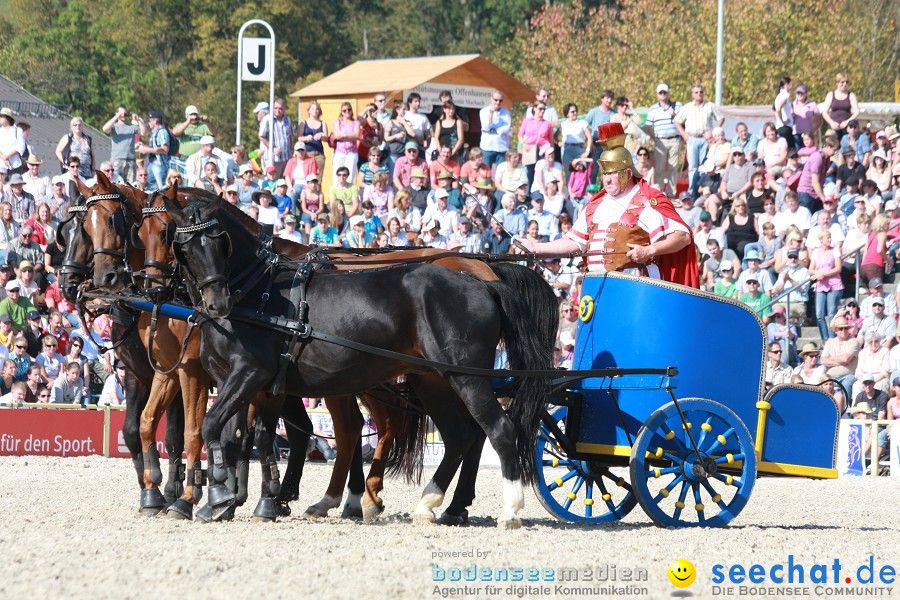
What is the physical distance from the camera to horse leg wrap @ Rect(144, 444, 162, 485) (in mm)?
8711

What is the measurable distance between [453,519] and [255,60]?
16.2 metres

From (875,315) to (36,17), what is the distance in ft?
161

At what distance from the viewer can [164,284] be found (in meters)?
8.32

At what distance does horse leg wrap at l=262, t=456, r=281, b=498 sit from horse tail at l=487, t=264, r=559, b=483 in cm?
157

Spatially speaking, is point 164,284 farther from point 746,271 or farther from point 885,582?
point 746,271

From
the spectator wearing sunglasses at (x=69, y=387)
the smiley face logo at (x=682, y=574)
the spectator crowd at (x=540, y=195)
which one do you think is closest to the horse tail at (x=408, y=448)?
the smiley face logo at (x=682, y=574)

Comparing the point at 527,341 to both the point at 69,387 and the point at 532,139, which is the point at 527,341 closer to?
the point at 69,387

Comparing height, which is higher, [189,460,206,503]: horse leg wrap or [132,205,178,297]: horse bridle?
[132,205,178,297]: horse bridle

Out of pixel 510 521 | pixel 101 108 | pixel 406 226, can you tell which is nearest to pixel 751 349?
pixel 510 521

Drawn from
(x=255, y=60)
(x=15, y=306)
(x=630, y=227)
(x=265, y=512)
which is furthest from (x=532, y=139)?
(x=265, y=512)

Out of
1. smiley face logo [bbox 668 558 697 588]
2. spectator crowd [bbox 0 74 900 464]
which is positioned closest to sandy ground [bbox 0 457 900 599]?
smiley face logo [bbox 668 558 697 588]

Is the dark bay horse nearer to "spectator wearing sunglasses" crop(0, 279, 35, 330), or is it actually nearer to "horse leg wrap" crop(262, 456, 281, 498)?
"horse leg wrap" crop(262, 456, 281, 498)

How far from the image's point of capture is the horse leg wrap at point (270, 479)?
847 centimetres

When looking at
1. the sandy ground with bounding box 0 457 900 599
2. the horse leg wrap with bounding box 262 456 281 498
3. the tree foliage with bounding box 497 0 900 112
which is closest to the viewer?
the sandy ground with bounding box 0 457 900 599
